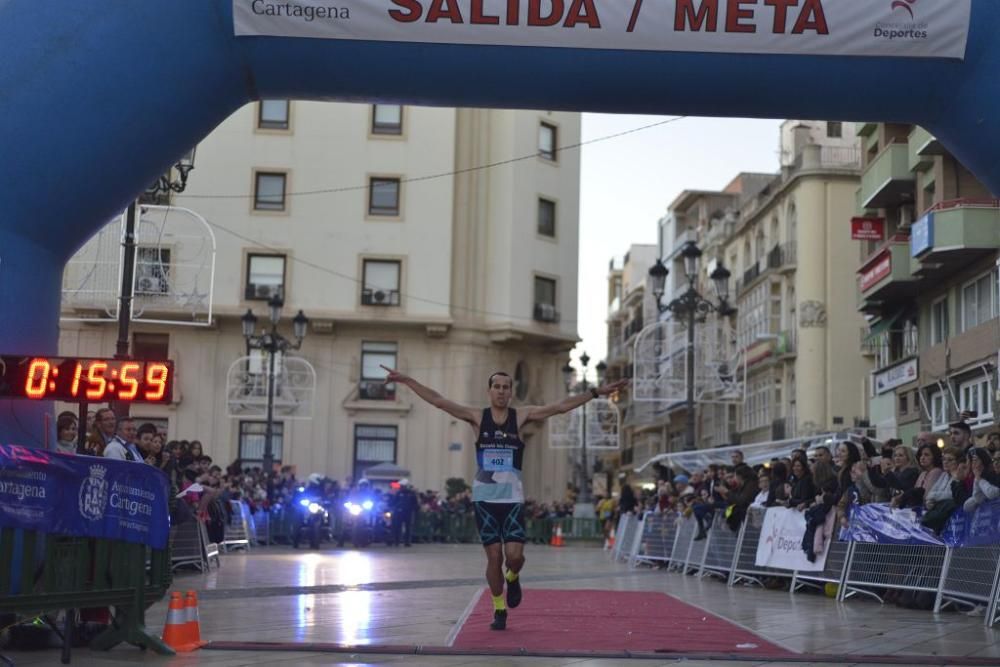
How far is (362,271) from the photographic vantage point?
5178cm

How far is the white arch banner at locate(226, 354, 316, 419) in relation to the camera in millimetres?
48688

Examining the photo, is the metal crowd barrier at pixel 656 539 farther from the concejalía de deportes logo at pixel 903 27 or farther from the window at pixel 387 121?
the window at pixel 387 121

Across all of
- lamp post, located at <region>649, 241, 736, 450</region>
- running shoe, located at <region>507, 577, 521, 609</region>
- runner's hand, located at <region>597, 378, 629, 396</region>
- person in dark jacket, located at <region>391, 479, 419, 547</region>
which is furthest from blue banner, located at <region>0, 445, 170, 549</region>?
person in dark jacket, located at <region>391, 479, 419, 547</region>

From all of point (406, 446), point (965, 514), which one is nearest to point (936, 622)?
point (965, 514)

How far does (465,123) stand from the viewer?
172 ft

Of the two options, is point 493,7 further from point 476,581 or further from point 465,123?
point 465,123

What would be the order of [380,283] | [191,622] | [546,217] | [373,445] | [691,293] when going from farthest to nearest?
[546,217] < [380,283] < [373,445] < [691,293] < [191,622]

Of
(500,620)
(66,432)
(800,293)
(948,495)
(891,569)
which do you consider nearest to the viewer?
(500,620)

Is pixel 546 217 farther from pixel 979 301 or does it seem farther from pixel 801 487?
pixel 801 487

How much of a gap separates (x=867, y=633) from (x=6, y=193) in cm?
742

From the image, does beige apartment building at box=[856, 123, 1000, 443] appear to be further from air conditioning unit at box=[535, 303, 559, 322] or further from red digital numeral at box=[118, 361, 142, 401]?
red digital numeral at box=[118, 361, 142, 401]

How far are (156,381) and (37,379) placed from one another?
73cm

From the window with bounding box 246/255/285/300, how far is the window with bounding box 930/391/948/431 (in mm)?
23209

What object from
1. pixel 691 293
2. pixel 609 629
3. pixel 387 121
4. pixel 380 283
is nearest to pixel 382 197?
pixel 387 121
